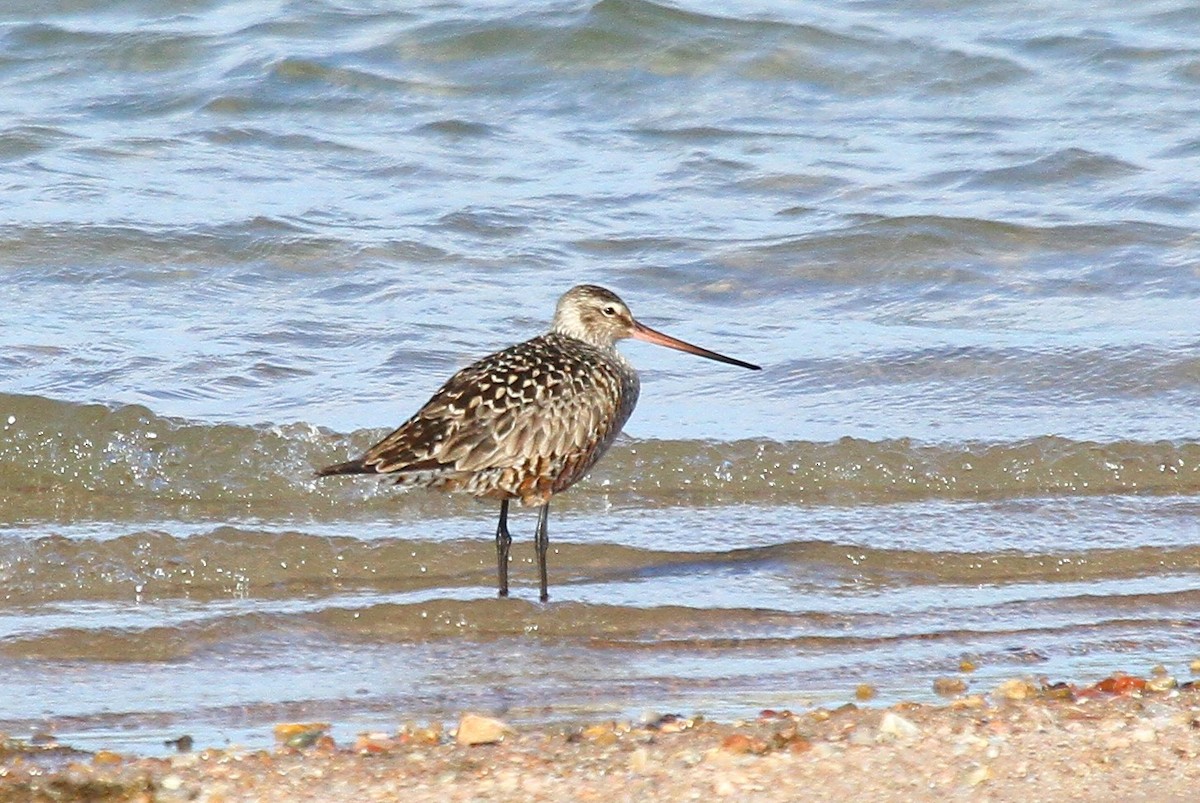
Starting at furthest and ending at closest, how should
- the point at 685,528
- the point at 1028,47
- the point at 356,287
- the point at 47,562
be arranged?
1. the point at 1028,47
2. the point at 356,287
3. the point at 685,528
4. the point at 47,562

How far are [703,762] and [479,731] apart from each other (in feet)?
1.81

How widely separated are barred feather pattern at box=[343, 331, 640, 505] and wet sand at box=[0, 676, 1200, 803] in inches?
55.2

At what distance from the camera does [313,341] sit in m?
9.02

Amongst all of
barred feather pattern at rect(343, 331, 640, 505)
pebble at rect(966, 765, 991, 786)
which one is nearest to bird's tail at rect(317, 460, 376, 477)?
barred feather pattern at rect(343, 331, 640, 505)

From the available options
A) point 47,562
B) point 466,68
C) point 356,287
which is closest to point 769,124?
point 466,68

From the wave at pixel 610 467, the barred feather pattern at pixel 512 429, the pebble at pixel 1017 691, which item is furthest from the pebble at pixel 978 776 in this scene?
the wave at pixel 610 467

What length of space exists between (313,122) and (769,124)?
289 cm

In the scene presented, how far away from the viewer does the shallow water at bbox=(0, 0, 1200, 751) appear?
19.2ft

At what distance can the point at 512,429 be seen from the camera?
627 centimetres

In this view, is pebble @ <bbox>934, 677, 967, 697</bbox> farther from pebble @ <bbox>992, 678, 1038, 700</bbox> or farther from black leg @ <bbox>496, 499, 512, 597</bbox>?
black leg @ <bbox>496, 499, 512, 597</bbox>

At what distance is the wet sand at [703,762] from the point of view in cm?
430

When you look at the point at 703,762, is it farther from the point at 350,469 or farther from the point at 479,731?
the point at 350,469

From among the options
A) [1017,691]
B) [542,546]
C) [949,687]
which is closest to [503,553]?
[542,546]

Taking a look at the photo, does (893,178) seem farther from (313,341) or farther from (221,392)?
(221,392)
